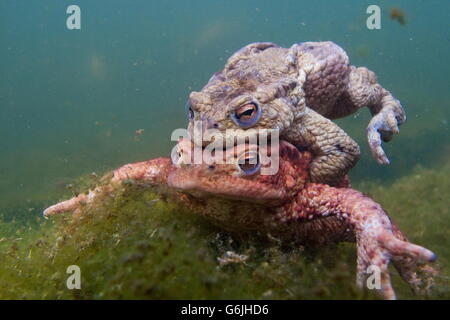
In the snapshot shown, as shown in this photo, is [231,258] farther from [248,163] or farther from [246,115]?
[246,115]

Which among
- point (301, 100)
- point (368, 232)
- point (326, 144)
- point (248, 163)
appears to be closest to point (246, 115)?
point (248, 163)

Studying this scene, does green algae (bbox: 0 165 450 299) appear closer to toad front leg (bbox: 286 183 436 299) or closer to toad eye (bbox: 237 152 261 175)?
toad front leg (bbox: 286 183 436 299)

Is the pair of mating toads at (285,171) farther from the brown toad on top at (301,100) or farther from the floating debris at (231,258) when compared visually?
the floating debris at (231,258)

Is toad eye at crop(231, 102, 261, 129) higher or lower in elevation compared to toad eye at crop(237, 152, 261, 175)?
higher

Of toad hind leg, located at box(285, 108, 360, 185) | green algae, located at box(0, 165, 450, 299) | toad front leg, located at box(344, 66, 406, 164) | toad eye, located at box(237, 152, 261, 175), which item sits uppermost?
toad front leg, located at box(344, 66, 406, 164)

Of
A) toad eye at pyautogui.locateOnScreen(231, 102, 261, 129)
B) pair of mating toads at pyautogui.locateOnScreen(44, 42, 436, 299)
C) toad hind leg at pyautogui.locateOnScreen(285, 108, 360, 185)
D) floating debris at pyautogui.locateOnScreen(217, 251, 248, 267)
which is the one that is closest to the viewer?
pair of mating toads at pyautogui.locateOnScreen(44, 42, 436, 299)

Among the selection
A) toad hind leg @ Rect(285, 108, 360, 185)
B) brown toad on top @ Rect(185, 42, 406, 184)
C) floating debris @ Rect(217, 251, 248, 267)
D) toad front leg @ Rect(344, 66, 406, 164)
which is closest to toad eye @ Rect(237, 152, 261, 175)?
brown toad on top @ Rect(185, 42, 406, 184)

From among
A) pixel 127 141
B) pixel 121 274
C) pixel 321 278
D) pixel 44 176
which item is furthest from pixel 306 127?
pixel 127 141
